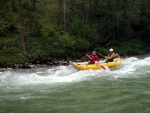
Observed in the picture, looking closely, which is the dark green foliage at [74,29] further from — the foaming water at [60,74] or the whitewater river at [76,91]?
the whitewater river at [76,91]

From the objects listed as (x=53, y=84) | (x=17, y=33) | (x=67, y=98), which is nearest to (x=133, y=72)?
(x=53, y=84)

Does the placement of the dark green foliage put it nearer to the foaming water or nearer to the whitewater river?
the foaming water

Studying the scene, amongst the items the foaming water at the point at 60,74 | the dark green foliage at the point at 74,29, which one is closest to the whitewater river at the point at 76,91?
the foaming water at the point at 60,74

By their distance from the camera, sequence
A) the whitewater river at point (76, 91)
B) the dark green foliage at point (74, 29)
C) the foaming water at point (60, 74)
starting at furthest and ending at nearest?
the dark green foliage at point (74, 29), the foaming water at point (60, 74), the whitewater river at point (76, 91)

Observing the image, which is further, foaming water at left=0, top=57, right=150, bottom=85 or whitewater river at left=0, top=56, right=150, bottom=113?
foaming water at left=0, top=57, right=150, bottom=85

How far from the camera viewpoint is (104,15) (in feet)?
88.7

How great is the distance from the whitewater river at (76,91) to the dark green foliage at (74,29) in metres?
4.92

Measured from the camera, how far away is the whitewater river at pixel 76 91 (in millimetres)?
10085

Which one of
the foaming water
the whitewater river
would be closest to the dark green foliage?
the foaming water

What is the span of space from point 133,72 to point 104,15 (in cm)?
1188

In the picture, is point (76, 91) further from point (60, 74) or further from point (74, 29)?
point (74, 29)

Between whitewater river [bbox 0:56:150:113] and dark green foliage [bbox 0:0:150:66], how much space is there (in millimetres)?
4920

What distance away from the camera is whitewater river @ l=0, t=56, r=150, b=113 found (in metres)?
10.1

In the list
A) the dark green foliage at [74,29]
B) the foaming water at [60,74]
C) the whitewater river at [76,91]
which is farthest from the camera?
the dark green foliage at [74,29]
